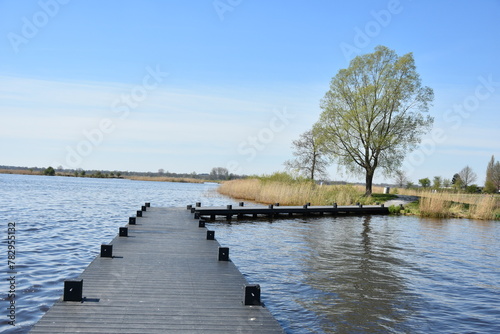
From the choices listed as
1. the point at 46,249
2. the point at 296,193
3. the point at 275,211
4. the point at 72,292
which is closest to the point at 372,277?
the point at 72,292

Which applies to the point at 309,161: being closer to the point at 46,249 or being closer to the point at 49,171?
the point at 46,249

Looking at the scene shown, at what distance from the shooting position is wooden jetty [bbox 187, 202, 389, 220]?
21094 millimetres

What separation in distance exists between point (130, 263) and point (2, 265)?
3.60m

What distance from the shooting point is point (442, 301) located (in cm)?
823

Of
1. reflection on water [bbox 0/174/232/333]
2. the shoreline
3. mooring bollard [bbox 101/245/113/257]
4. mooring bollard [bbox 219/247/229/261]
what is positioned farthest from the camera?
the shoreline

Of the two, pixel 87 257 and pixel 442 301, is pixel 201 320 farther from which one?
pixel 87 257

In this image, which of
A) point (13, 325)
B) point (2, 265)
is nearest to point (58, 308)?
point (13, 325)

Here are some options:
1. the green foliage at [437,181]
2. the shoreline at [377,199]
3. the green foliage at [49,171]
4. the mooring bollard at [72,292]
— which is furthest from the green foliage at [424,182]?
the green foliage at [49,171]

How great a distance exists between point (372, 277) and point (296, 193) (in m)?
20.0

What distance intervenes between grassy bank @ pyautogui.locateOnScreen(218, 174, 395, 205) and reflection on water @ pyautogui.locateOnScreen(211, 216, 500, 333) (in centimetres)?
1140

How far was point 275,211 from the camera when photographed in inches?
893

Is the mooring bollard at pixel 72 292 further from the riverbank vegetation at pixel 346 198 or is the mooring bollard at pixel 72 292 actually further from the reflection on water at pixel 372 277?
the riverbank vegetation at pixel 346 198

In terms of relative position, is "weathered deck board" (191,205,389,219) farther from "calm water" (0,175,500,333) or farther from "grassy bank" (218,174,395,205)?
"grassy bank" (218,174,395,205)

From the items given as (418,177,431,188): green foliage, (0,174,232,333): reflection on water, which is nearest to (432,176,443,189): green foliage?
(418,177,431,188): green foliage
